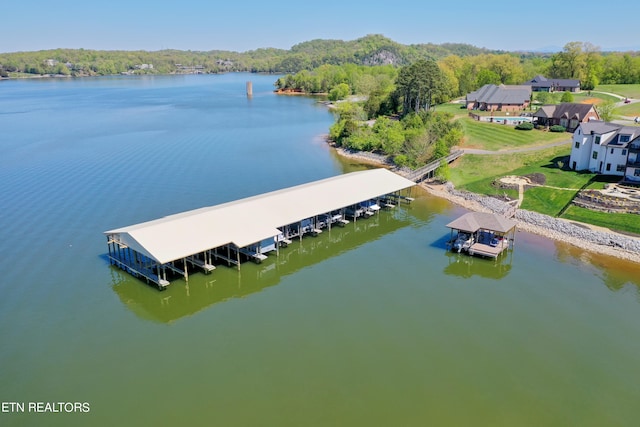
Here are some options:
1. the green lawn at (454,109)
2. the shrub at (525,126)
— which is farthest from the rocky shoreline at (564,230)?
the green lawn at (454,109)

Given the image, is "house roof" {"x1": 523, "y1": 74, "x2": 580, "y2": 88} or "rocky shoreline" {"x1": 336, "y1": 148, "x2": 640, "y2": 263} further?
"house roof" {"x1": 523, "y1": 74, "x2": 580, "y2": 88}

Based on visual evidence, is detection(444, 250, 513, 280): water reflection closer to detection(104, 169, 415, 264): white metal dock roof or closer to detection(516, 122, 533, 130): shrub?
detection(104, 169, 415, 264): white metal dock roof

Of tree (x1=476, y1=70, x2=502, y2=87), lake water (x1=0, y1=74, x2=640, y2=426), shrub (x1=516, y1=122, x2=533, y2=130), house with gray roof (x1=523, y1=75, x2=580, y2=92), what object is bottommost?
lake water (x1=0, y1=74, x2=640, y2=426)

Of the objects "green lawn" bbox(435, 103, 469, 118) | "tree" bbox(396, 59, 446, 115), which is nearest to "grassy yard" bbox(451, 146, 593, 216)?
"tree" bbox(396, 59, 446, 115)

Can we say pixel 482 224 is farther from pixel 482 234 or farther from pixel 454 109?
pixel 454 109

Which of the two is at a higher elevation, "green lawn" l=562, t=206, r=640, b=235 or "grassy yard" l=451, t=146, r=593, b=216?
"grassy yard" l=451, t=146, r=593, b=216

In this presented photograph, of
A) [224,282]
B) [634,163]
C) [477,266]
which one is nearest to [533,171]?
[634,163]
